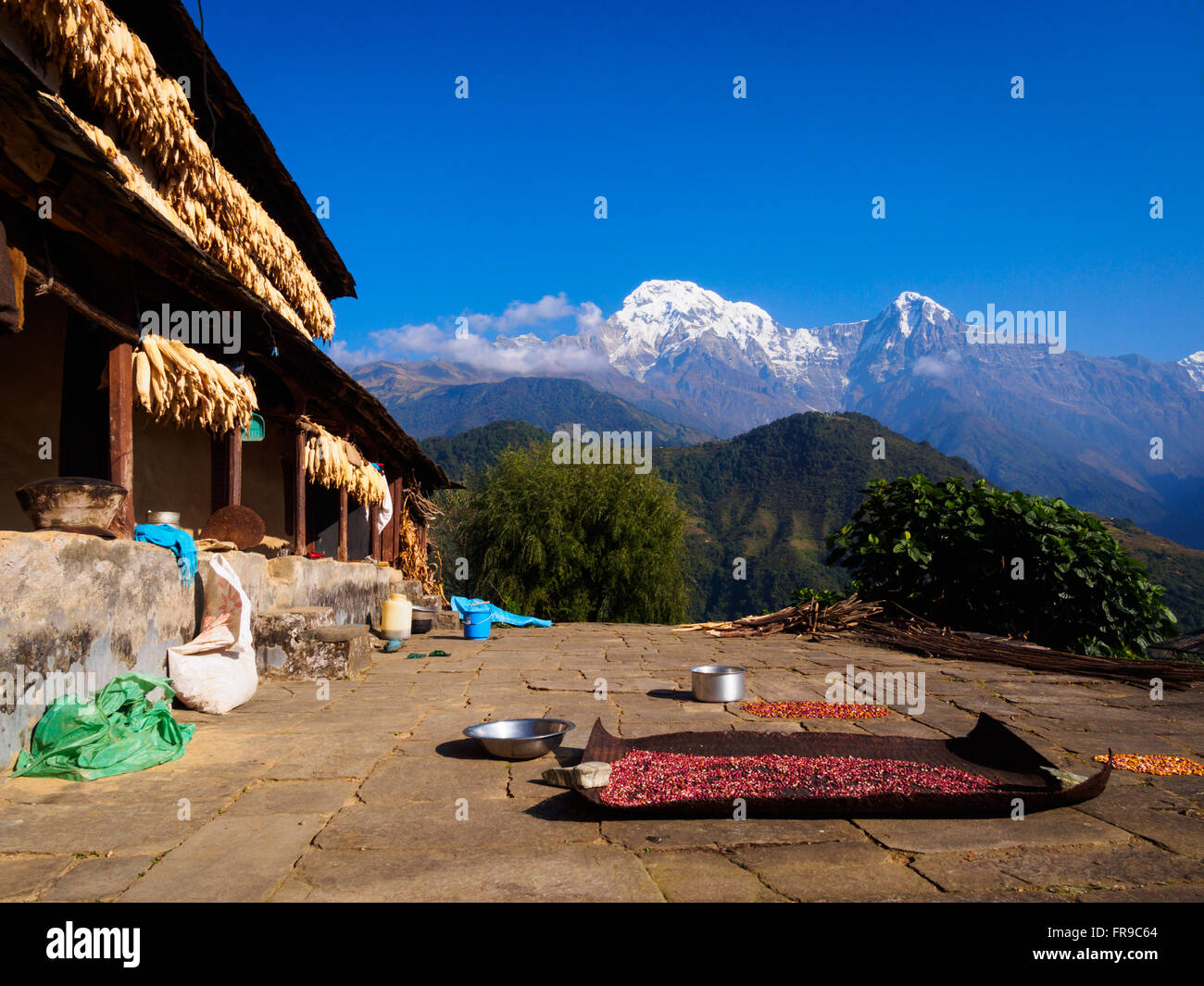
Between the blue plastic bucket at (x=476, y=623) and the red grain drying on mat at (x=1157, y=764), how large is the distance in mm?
7797

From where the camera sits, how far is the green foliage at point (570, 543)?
21.0m

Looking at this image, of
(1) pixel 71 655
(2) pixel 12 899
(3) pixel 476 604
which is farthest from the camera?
(3) pixel 476 604

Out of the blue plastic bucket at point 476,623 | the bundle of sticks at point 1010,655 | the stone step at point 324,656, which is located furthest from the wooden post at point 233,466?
the bundle of sticks at point 1010,655

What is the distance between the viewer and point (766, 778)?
3311 millimetres

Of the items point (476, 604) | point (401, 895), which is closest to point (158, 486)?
point (476, 604)

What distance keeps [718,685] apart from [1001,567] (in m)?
6.19

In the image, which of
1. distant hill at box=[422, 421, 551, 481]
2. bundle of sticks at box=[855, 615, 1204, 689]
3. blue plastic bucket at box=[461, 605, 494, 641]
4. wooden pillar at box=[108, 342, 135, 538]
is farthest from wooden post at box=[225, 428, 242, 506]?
distant hill at box=[422, 421, 551, 481]

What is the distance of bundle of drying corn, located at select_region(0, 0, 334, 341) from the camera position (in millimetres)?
6203

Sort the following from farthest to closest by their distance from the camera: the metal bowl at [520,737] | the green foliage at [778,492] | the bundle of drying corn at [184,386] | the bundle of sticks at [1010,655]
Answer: the green foliage at [778,492] < the bundle of sticks at [1010,655] < the bundle of drying corn at [184,386] < the metal bowl at [520,737]

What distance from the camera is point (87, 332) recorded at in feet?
21.5

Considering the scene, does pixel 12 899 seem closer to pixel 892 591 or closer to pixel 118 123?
pixel 118 123

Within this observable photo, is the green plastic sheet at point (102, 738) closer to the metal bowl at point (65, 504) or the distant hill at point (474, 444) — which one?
the metal bowl at point (65, 504)

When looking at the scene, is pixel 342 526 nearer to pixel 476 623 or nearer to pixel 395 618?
pixel 476 623
